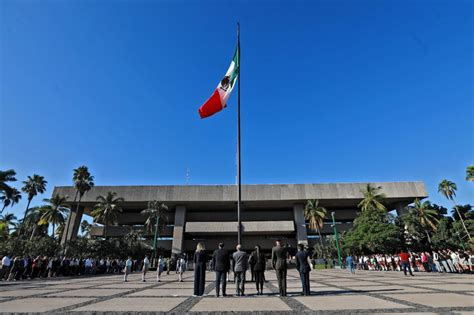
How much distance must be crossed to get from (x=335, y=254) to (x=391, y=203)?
61.3 ft

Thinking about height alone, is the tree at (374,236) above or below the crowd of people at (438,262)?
above

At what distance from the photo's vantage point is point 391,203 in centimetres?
4806

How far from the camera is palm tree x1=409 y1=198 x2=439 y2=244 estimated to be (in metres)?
42.4

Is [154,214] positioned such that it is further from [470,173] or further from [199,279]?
[470,173]

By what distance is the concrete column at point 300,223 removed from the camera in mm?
43775

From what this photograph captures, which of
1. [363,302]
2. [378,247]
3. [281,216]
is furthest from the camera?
[281,216]

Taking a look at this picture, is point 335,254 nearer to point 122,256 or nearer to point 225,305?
point 122,256

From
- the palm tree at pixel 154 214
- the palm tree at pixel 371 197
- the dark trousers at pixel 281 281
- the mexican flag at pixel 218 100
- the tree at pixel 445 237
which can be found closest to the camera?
the dark trousers at pixel 281 281

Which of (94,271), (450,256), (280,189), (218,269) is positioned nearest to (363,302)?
(218,269)

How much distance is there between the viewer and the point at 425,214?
42844 millimetres

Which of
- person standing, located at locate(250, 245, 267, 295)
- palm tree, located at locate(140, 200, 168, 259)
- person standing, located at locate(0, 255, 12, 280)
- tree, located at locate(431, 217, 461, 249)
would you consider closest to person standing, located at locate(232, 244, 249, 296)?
person standing, located at locate(250, 245, 267, 295)

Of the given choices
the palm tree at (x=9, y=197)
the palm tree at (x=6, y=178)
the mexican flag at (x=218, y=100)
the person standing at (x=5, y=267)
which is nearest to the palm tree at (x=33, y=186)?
the palm tree at (x=9, y=197)

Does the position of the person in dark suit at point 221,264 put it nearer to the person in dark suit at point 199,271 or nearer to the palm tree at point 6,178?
the person in dark suit at point 199,271

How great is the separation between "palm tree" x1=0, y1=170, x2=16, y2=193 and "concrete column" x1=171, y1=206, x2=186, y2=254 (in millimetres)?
23339
